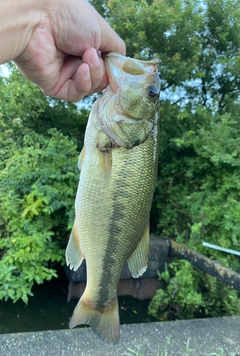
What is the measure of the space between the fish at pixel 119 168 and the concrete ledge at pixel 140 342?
1.15 metres

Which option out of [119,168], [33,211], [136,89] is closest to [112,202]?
[119,168]

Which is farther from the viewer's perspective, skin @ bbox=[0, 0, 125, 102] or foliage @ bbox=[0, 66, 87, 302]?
foliage @ bbox=[0, 66, 87, 302]

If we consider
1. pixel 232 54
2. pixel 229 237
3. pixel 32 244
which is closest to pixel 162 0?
pixel 232 54

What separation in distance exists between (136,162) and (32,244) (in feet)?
9.50

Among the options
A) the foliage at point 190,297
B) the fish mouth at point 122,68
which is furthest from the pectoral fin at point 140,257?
the foliage at point 190,297

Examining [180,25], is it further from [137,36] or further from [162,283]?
[162,283]

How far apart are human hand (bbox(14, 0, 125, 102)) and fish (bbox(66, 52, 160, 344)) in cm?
8

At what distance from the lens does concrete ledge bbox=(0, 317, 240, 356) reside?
273cm

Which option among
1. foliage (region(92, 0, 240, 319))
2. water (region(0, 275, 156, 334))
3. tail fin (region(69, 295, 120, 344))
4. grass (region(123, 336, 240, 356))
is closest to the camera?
tail fin (region(69, 295, 120, 344))

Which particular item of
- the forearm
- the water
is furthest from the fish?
the water

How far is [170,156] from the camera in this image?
20.7 ft

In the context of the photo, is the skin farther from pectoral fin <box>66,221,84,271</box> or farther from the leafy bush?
the leafy bush

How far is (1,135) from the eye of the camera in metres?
5.55

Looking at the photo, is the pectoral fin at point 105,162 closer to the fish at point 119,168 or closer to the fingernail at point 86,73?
the fish at point 119,168
